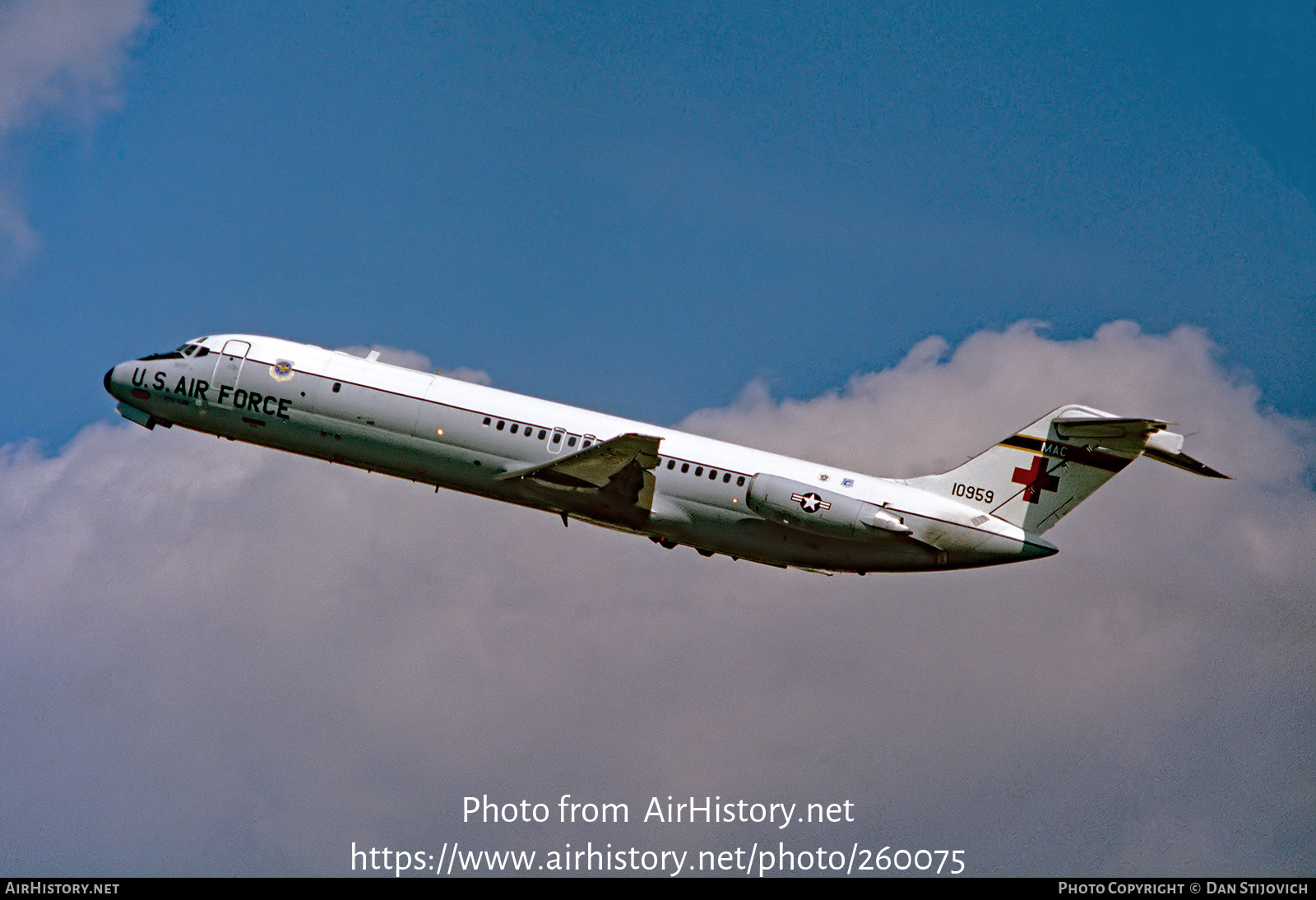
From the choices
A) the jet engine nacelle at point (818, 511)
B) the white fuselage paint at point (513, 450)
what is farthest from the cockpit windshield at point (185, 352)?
the jet engine nacelle at point (818, 511)

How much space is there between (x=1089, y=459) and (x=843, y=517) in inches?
280

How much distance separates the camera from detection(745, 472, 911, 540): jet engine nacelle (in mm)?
36875

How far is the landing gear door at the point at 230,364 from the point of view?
135 feet

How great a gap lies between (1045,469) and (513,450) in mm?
14181

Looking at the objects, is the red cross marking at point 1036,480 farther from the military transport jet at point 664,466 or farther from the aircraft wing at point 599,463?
the aircraft wing at point 599,463

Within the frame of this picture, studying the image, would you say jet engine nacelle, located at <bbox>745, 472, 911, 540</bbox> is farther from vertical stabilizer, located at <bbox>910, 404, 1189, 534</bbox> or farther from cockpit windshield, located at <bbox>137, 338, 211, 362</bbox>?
cockpit windshield, located at <bbox>137, 338, 211, 362</bbox>

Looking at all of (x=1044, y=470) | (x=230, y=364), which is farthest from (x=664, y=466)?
(x=230, y=364)

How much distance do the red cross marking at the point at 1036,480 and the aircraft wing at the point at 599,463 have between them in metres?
9.99

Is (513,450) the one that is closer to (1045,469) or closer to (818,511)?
(818,511)

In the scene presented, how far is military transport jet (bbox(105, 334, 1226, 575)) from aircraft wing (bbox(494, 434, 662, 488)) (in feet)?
0.14

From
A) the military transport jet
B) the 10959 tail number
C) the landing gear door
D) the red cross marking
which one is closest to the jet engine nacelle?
the military transport jet

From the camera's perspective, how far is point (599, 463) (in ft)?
123
